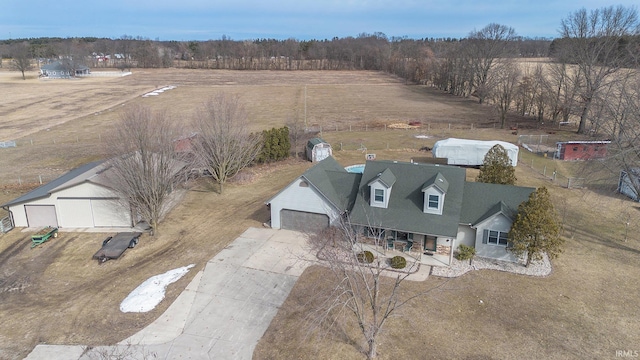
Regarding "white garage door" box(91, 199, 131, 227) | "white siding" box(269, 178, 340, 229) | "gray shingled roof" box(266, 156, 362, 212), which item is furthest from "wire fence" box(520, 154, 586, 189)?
"white garage door" box(91, 199, 131, 227)

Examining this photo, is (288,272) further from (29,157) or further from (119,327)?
(29,157)

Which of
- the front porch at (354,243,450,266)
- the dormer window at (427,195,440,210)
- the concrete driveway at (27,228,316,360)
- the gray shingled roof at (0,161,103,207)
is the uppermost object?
the dormer window at (427,195,440,210)

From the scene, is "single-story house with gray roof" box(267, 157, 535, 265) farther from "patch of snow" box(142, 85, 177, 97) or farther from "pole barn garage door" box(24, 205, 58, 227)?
Answer: "patch of snow" box(142, 85, 177, 97)

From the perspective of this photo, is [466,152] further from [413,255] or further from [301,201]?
[301,201]

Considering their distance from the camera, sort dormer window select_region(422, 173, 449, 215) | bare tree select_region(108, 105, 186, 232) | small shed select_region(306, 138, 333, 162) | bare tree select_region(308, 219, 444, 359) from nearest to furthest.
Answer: bare tree select_region(308, 219, 444, 359) → dormer window select_region(422, 173, 449, 215) → bare tree select_region(108, 105, 186, 232) → small shed select_region(306, 138, 333, 162)

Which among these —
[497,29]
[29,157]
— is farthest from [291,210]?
[497,29]

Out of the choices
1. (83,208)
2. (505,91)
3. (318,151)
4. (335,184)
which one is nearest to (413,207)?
(335,184)
